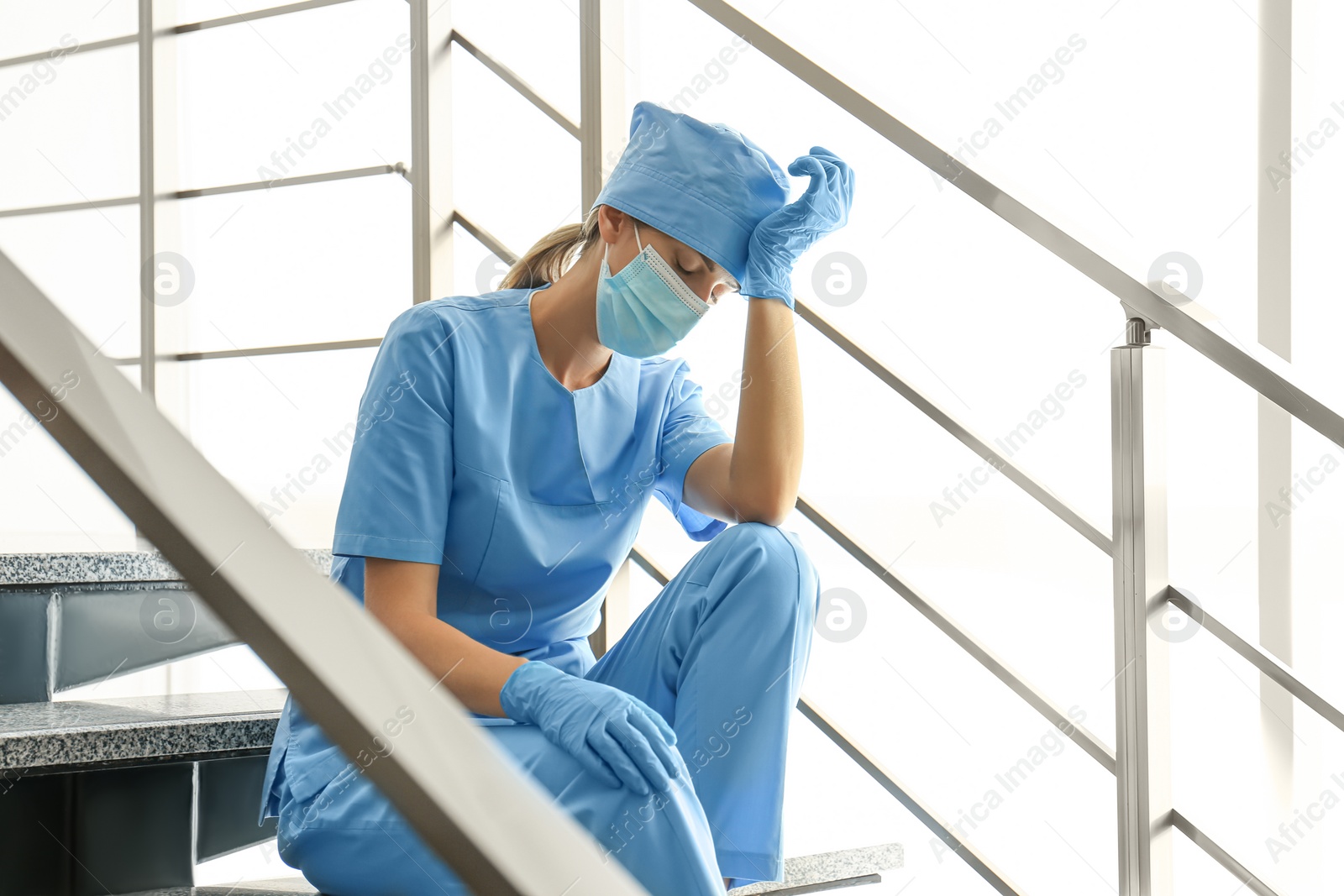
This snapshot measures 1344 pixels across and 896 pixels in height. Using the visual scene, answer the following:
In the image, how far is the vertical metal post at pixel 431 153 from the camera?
5.38 feet

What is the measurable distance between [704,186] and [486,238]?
63 cm

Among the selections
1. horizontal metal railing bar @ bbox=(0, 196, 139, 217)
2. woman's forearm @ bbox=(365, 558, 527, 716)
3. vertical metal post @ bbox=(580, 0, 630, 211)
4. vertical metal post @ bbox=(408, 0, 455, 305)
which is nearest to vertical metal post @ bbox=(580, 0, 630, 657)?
vertical metal post @ bbox=(580, 0, 630, 211)

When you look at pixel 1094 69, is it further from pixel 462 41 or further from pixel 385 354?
pixel 385 354

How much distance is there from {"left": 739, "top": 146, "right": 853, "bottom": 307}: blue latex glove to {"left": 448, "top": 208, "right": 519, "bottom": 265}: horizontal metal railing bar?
23.1 inches

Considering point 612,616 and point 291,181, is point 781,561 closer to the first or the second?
point 612,616

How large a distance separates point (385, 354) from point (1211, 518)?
42.0 feet

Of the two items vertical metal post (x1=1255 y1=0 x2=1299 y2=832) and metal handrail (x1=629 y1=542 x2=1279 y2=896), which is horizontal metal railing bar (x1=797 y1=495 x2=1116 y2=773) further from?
vertical metal post (x1=1255 y1=0 x2=1299 y2=832)

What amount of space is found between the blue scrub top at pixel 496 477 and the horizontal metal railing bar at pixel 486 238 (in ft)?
1.47

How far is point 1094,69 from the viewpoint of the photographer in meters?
2.13

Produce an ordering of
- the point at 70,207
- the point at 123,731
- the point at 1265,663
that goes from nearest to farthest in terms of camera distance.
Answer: the point at 123,731, the point at 1265,663, the point at 70,207

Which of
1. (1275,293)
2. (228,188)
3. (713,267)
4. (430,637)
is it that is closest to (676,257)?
(713,267)

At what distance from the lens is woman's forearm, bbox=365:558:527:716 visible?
2.94 ft

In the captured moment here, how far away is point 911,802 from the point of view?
1.23m

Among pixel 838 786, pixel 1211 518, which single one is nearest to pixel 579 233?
→ pixel 838 786
